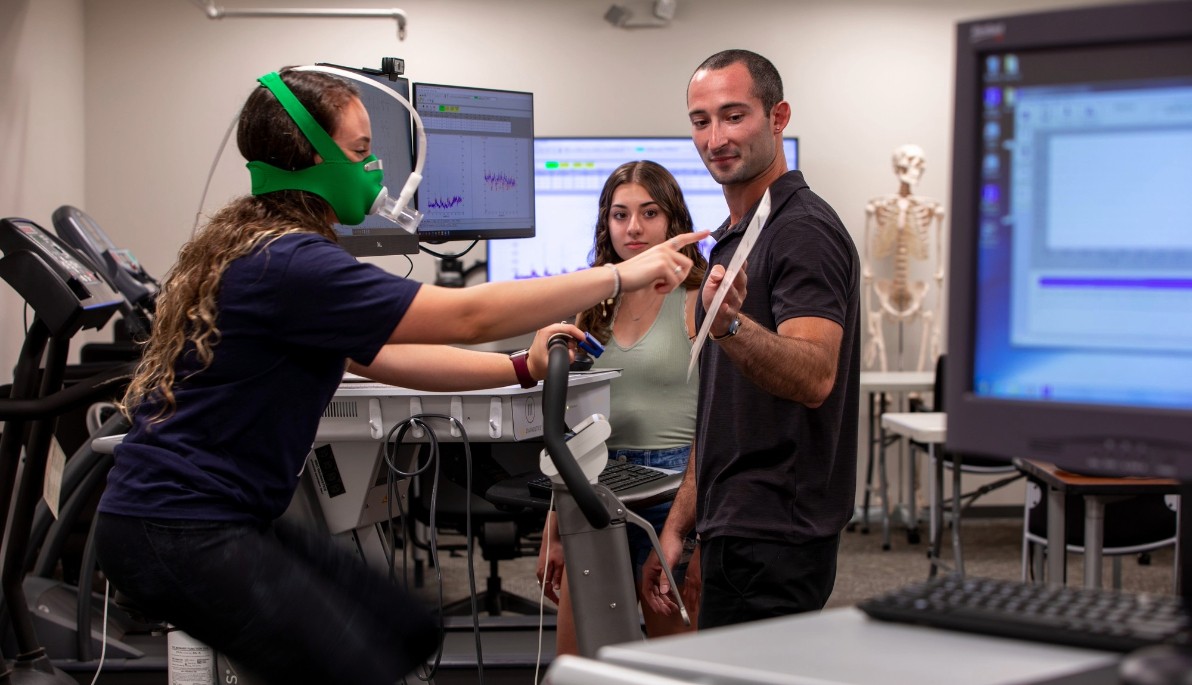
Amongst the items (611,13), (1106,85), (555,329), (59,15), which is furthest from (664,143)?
(1106,85)

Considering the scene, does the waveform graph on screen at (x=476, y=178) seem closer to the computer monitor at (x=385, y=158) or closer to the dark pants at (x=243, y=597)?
the computer monitor at (x=385, y=158)

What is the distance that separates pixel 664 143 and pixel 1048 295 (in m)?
4.72

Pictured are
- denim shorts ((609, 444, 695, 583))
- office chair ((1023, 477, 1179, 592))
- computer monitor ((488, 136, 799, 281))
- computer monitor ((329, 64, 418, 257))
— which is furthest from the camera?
computer monitor ((488, 136, 799, 281))

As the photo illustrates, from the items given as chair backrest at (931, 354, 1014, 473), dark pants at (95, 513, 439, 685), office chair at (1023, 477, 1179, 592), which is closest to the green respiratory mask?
dark pants at (95, 513, 439, 685)

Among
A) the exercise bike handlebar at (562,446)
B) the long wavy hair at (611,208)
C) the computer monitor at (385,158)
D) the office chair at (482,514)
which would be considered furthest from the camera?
the office chair at (482,514)

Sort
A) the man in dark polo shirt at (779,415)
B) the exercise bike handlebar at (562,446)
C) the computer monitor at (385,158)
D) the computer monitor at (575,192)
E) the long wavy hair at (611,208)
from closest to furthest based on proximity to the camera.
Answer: the exercise bike handlebar at (562,446)
the man in dark polo shirt at (779,415)
the computer monitor at (385,158)
the long wavy hair at (611,208)
the computer monitor at (575,192)

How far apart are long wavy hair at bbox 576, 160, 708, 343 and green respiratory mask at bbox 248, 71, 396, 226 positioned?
102 cm

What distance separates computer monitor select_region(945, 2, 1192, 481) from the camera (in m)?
0.87

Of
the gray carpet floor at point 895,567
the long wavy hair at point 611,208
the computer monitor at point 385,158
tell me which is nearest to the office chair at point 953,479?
the gray carpet floor at point 895,567

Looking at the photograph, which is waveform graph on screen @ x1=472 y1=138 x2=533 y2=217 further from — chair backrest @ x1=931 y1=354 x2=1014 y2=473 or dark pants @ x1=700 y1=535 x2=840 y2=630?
chair backrest @ x1=931 y1=354 x2=1014 y2=473

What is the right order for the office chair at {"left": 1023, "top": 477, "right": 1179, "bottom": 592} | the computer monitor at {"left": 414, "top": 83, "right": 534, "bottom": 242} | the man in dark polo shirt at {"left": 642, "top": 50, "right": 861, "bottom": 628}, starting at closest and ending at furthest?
the man in dark polo shirt at {"left": 642, "top": 50, "right": 861, "bottom": 628} → the computer monitor at {"left": 414, "top": 83, "right": 534, "bottom": 242} → the office chair at {"left": 1023, "top": 477, "right": 1179, "bottom": 592}

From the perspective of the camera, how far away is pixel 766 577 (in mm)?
1749

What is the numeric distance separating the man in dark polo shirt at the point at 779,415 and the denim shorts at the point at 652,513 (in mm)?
474

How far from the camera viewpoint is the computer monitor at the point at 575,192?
18.0 ft
